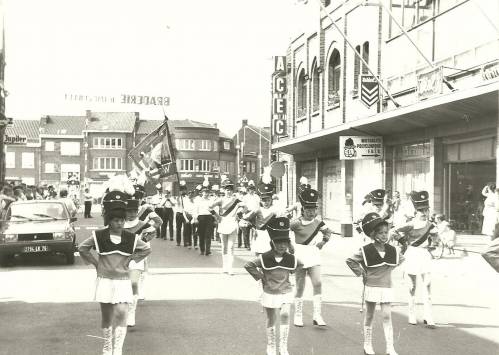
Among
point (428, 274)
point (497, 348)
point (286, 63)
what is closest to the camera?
point (497, 348)

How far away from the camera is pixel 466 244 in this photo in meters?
16.9

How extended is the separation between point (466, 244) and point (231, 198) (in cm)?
653

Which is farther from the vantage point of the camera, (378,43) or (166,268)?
(378,43)

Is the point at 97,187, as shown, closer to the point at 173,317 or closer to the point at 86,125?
the point at 86,125

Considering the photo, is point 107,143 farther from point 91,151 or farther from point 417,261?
point 417,261

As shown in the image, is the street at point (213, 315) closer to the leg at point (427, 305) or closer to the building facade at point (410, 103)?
the leg at point (427, 305)

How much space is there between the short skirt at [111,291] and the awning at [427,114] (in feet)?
34.2

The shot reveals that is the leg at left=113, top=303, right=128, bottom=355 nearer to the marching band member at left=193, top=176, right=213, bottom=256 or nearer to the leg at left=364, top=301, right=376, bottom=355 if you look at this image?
the leg at left=364, top=301, right=376, bottom=355

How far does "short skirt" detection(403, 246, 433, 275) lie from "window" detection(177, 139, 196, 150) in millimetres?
84878

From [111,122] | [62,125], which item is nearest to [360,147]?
[111,122]

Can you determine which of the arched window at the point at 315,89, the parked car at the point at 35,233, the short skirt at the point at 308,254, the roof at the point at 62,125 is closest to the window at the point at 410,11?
the arched window at the point at 315,89

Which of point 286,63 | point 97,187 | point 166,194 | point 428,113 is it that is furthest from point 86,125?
point 428,113

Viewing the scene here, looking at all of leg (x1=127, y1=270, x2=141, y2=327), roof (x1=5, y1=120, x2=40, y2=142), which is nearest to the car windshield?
leg (x1=127, y1=270, x2=141, y2=327)

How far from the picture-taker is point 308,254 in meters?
8.27
